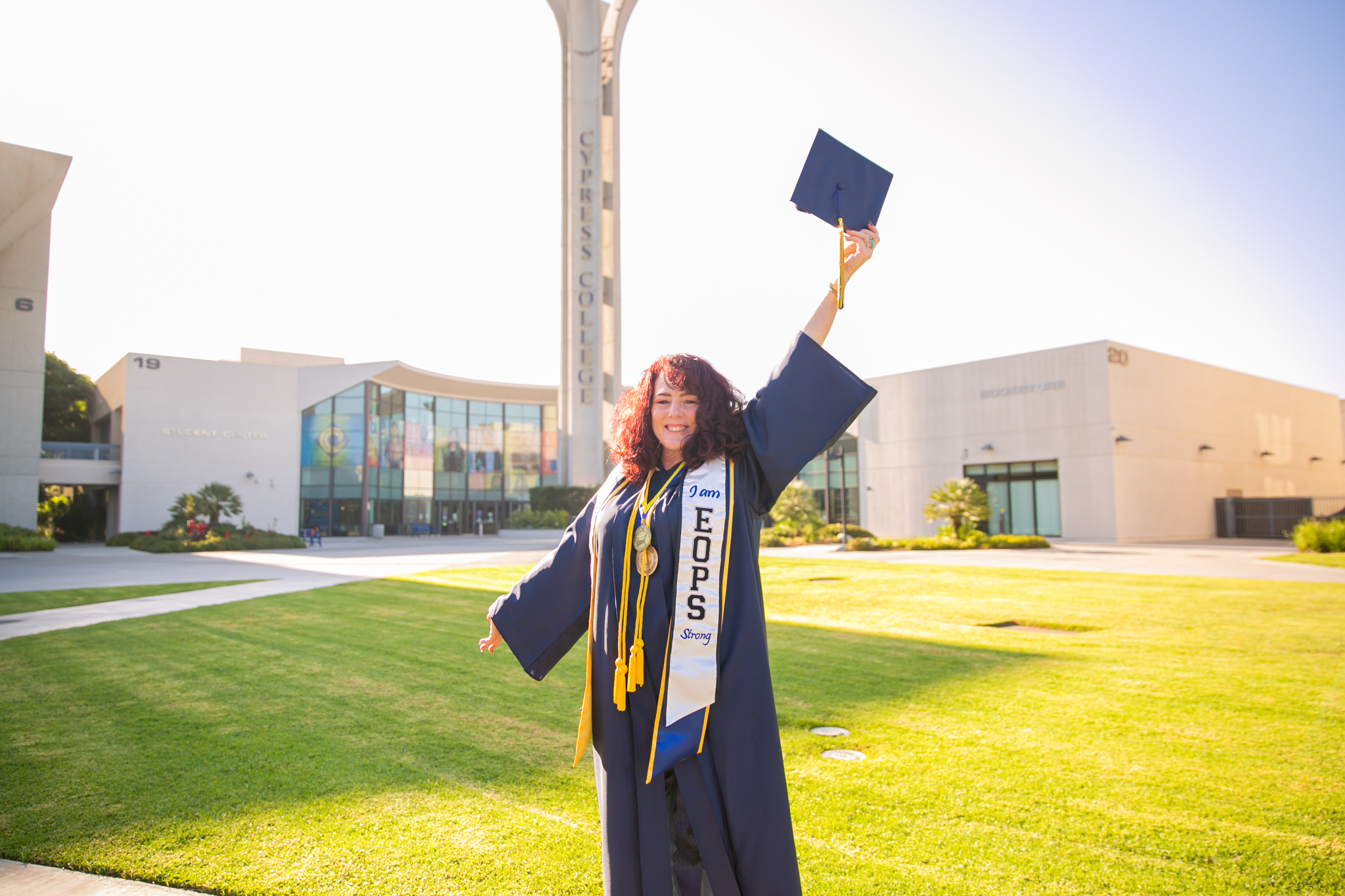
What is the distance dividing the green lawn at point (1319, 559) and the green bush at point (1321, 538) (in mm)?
560

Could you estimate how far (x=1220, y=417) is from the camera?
3178 cm

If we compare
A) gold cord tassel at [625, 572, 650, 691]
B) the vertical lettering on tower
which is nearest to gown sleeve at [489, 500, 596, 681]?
gold cord tassel at [625, 572, 650, 691]

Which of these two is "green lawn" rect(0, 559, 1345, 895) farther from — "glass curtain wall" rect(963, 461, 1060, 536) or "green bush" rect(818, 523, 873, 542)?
"glass curtain wall" rect(963, 461, 1060, 536)

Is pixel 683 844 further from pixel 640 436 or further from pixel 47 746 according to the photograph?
pixel 47 746

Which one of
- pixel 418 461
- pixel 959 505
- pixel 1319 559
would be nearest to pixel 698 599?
pixel 1319 559

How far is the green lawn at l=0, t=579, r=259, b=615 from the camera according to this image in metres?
10.0

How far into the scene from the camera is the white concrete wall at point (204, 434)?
3269 centimetres

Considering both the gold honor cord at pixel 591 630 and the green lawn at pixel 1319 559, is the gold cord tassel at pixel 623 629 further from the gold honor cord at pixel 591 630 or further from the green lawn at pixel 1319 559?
the green lawn at pixel 1319 559

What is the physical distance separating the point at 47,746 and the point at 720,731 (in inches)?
171

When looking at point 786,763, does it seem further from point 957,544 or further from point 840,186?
point 957,544

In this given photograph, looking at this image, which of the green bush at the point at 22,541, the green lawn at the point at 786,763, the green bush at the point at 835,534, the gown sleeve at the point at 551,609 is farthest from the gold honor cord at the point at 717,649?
the green bush at the point at 22,541

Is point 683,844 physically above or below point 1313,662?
above

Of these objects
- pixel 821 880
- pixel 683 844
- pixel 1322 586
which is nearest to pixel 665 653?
pixel 683 844

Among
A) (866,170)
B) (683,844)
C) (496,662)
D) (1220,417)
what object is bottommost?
(496,662)
